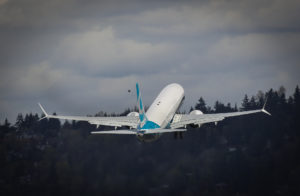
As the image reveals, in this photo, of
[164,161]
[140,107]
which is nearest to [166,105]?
[140,107]

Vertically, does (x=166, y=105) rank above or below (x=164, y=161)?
above

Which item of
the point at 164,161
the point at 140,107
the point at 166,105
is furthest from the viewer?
the point at 164,161

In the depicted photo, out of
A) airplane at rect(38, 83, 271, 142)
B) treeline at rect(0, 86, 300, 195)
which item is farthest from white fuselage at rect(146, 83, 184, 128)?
treeline at rect(0, 86, 300, 195)

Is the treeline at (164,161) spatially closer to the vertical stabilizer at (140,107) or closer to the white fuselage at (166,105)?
the white fuselage at (166,105)

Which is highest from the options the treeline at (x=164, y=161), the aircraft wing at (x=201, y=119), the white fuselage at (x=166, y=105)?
Result: the white fuselage at (x=166, y=105)

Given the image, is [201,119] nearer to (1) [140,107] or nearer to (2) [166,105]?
(2) [166,105]

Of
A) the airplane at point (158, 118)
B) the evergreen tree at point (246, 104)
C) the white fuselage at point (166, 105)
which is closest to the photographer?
the airplane at point (158, 118)

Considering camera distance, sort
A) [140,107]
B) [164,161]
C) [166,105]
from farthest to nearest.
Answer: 1. [164,161]
2. [166,105]
3. [140,107]

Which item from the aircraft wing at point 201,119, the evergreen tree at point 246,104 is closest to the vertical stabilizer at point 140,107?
the aircraft wing at point 201,119
